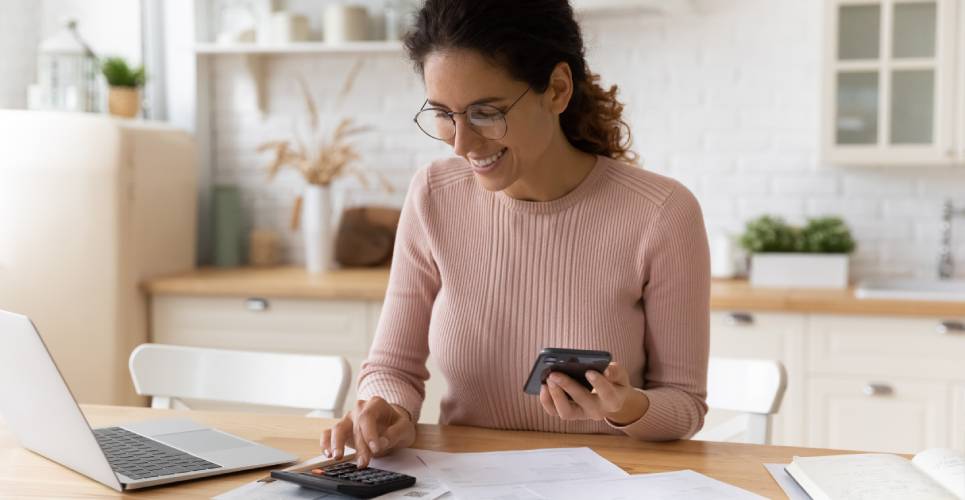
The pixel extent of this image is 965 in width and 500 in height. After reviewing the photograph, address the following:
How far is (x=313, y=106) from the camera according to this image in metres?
4.02

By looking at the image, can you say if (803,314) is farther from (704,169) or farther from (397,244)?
(397,244)

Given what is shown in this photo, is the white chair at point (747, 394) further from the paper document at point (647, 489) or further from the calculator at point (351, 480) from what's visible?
the calculator at point (351, 480)

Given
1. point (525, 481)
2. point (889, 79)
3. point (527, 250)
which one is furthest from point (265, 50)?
point (525, 481)

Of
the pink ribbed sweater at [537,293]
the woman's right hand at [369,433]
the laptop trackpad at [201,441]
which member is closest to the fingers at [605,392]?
the pink ribbed sweater at [537,293]

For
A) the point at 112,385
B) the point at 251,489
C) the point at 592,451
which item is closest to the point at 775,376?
the point at 592,451

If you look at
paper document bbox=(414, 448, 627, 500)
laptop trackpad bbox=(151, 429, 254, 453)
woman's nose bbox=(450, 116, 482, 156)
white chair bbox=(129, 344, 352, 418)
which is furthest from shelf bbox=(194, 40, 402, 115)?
paper document bbox=(414, 448, 627, 500)

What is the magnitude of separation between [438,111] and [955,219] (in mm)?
2562

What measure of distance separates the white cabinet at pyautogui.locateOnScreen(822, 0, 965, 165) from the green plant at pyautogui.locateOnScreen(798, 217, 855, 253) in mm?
229

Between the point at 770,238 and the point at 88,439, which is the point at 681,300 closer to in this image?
the point at 88,439

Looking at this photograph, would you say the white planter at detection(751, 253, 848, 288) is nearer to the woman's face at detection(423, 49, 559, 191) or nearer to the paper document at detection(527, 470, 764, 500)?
the woman's face at detection(423, 49, 559, 191)

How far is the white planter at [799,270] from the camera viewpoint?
3439 millimetres

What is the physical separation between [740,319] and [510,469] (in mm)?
1832

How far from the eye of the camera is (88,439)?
1.37 m

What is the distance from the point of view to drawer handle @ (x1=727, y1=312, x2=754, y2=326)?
10.3ft
